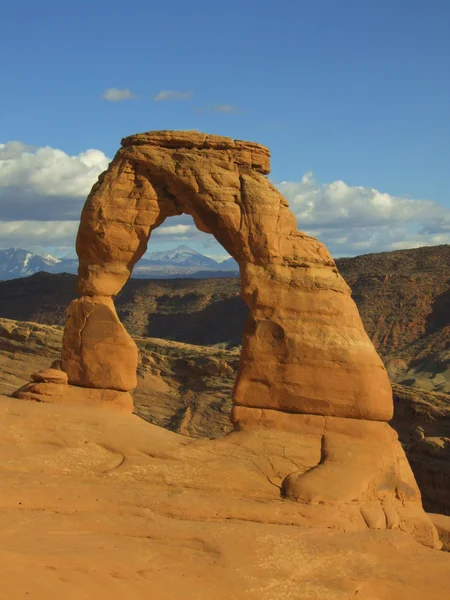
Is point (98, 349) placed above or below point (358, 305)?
below

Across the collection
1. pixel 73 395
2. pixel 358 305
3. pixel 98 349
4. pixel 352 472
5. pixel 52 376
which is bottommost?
pixel 352 472

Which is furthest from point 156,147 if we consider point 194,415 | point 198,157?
point 194,415

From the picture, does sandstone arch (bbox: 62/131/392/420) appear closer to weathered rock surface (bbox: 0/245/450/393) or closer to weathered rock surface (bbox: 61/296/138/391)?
weathered rock surface (bbox: 61/296/138/391)

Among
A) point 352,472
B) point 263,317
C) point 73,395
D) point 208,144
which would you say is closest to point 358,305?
point 208,144

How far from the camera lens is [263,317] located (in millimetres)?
16984

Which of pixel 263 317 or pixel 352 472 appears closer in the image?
pixel 352 472

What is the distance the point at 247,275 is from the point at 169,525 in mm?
6138

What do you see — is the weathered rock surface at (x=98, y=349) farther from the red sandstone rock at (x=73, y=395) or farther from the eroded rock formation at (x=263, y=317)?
the red sandstone rock at (x=73, y=395)

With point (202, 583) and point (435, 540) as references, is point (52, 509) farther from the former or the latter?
point (435, 540)

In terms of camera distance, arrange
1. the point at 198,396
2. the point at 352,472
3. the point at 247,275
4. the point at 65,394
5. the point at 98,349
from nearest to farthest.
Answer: the point at 352,472 → the point at 247,275 → the point at 65,394 → the point at 98,349 → the point at 198,396

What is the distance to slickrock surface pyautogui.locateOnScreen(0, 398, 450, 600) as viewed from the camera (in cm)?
1072

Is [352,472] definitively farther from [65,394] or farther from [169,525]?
[65,394]

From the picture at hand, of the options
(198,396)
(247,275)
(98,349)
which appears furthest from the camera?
(198,396)

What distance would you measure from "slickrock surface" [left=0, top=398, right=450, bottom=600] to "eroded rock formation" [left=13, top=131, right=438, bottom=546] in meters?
0.71
